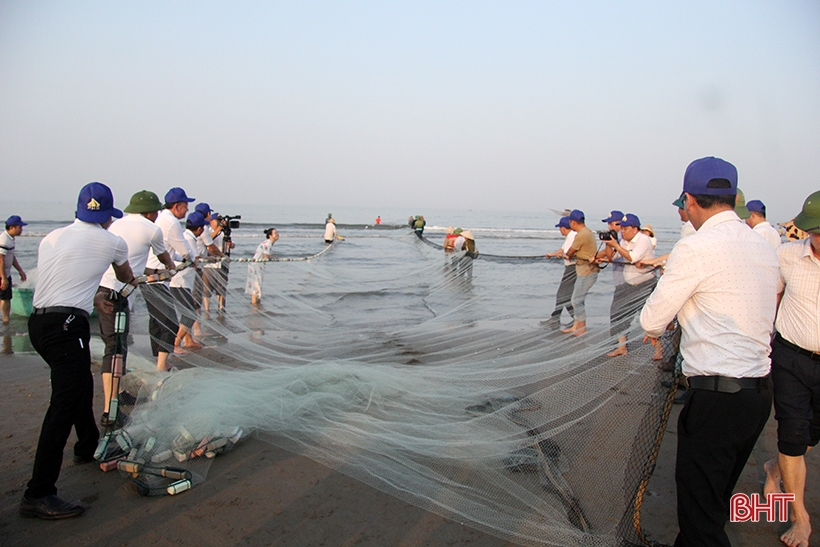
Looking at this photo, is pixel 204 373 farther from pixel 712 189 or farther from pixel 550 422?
pixel 712 189

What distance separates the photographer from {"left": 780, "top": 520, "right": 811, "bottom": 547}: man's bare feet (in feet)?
8.32

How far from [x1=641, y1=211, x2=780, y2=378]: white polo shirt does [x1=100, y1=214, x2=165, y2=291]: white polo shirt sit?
3.63 meters

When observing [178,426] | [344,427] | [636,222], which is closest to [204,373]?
[178,426]

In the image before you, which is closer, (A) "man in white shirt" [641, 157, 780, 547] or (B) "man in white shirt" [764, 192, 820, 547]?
(A) "man in white shirt" [641, 157, 780, 547]

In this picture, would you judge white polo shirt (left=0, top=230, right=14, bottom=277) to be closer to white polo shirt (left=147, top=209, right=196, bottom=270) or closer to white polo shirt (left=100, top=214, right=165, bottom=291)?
white polo shirt (left=147, top=209, right=196, bottom=270)

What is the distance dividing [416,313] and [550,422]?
571 centimetres

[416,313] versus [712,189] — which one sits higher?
[712,189]

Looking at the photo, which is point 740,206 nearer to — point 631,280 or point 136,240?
point 631,280

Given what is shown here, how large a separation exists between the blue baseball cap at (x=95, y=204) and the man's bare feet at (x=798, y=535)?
393 centimetres

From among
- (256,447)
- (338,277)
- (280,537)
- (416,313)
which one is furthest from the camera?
(338,277)

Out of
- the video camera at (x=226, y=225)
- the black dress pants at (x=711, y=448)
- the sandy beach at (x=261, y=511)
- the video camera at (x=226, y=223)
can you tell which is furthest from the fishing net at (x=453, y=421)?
the video camera at (x=226, y=225)

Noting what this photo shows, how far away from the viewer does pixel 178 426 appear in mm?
3207

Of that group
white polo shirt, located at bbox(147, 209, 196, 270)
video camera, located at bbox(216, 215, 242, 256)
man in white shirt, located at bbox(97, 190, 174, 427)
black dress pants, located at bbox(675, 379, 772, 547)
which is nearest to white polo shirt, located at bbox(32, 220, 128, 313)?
man in white shirt, located at bbox(97, 190, 174, 427)

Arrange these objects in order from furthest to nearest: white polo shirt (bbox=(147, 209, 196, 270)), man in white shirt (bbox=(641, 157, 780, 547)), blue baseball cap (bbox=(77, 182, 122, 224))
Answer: white polo shirt (bbox=(147, 209, 196, 270))
blue baseball cap (bbox=(77, 182, 122, 224))
man in white shirt (bbox=(641, 157, 780, 547))
